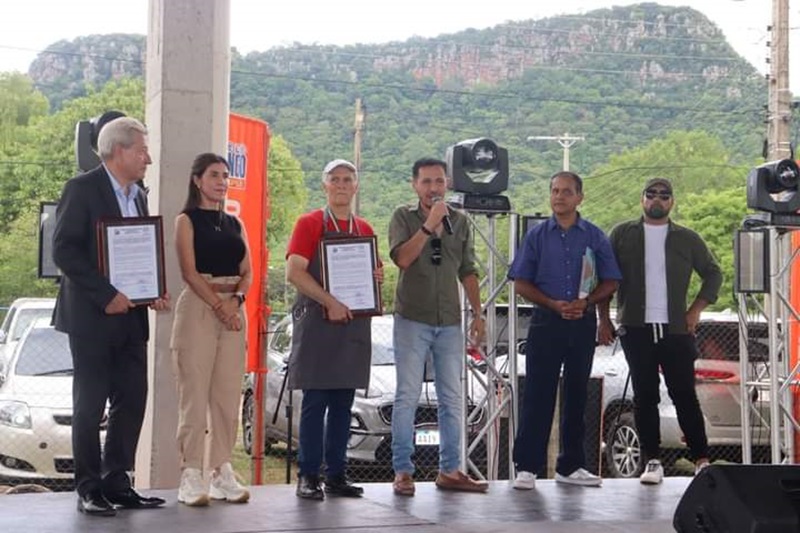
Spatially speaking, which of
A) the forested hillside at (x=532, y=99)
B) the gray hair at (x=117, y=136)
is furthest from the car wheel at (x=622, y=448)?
the forested hillside at (x=532, y=99)

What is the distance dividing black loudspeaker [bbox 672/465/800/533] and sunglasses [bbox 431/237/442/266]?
2.47 meters

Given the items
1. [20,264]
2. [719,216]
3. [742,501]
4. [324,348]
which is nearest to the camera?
[742,501]

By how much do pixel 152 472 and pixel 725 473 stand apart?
154 inches

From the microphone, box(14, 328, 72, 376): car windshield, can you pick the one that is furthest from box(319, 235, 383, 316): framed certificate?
box(14, 328, 72, 376): car windshield

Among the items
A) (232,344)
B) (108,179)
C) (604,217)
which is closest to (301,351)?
(232,344)

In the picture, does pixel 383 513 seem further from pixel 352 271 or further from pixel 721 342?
pixel 721 342

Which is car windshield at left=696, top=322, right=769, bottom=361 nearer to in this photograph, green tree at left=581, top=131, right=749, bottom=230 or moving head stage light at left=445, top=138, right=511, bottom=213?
moving head stage light at left=445, top=138, right=511, bottom=213

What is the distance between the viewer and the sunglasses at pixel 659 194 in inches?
304

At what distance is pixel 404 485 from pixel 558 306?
1416 mm

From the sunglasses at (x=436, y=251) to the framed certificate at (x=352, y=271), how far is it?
0.41 metres

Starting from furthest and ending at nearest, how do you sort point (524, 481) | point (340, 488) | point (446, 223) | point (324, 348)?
point (524, 481), point (446, 223), point (340, 488), point (324, 348)

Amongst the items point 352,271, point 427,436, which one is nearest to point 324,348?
point 352,271

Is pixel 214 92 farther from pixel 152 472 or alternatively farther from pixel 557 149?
pixel 557 149

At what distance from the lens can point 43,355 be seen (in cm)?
965
